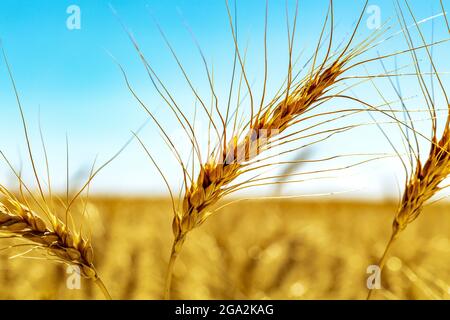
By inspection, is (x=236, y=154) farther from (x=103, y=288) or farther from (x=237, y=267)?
(x=237, y=267)

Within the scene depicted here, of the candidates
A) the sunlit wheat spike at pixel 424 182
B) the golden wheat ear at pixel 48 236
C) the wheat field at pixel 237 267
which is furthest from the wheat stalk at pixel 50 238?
the wheat field at pixel 237 267

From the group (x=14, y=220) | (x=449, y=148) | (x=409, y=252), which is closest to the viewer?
(x=14, y=220)

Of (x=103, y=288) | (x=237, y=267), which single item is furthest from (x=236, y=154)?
(x=237, y=267)

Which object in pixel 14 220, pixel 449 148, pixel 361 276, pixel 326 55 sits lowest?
pixel 361 276

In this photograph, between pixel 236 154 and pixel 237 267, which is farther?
pixel 237 267

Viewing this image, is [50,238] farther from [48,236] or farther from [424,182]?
[424,182]

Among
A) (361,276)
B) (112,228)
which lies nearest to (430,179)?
(361,276)

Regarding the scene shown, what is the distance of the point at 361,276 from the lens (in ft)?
6.40

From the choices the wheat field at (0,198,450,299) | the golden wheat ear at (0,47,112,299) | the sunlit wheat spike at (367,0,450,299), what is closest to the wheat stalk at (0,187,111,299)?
the golden wheat ear at (0,47,112,299)

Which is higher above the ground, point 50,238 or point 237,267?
point 50,238

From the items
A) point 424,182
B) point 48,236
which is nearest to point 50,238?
point 48,236

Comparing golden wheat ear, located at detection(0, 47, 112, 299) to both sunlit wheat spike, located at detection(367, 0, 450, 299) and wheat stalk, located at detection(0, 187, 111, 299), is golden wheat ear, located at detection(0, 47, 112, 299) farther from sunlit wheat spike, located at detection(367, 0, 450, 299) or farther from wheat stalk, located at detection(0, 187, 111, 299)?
sunlit wheat spike, located at detection(367, 0, 450, 299)
